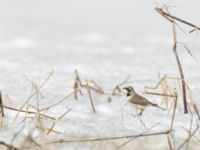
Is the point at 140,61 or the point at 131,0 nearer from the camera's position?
the point at 140,61

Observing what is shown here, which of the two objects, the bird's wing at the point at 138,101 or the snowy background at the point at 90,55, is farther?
the bird's wing at the point at 138,101

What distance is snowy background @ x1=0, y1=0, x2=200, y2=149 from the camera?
3.00 metres

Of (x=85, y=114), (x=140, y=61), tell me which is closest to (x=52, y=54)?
(x=140, y=61)

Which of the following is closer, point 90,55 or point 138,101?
point 138,101

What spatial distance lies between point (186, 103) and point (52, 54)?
2.47m

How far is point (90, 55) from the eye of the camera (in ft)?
18.0

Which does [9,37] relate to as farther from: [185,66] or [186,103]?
[186,103]

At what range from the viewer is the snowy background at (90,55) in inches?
118

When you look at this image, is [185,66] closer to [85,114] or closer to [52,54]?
[52,54]

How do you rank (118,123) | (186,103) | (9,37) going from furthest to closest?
(9,37)
(186,103)
(118,123)

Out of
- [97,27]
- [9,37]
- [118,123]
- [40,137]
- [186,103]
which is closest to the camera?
[40,137]

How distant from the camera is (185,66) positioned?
4.80 m

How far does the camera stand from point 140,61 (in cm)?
509

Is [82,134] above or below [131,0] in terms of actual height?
below
